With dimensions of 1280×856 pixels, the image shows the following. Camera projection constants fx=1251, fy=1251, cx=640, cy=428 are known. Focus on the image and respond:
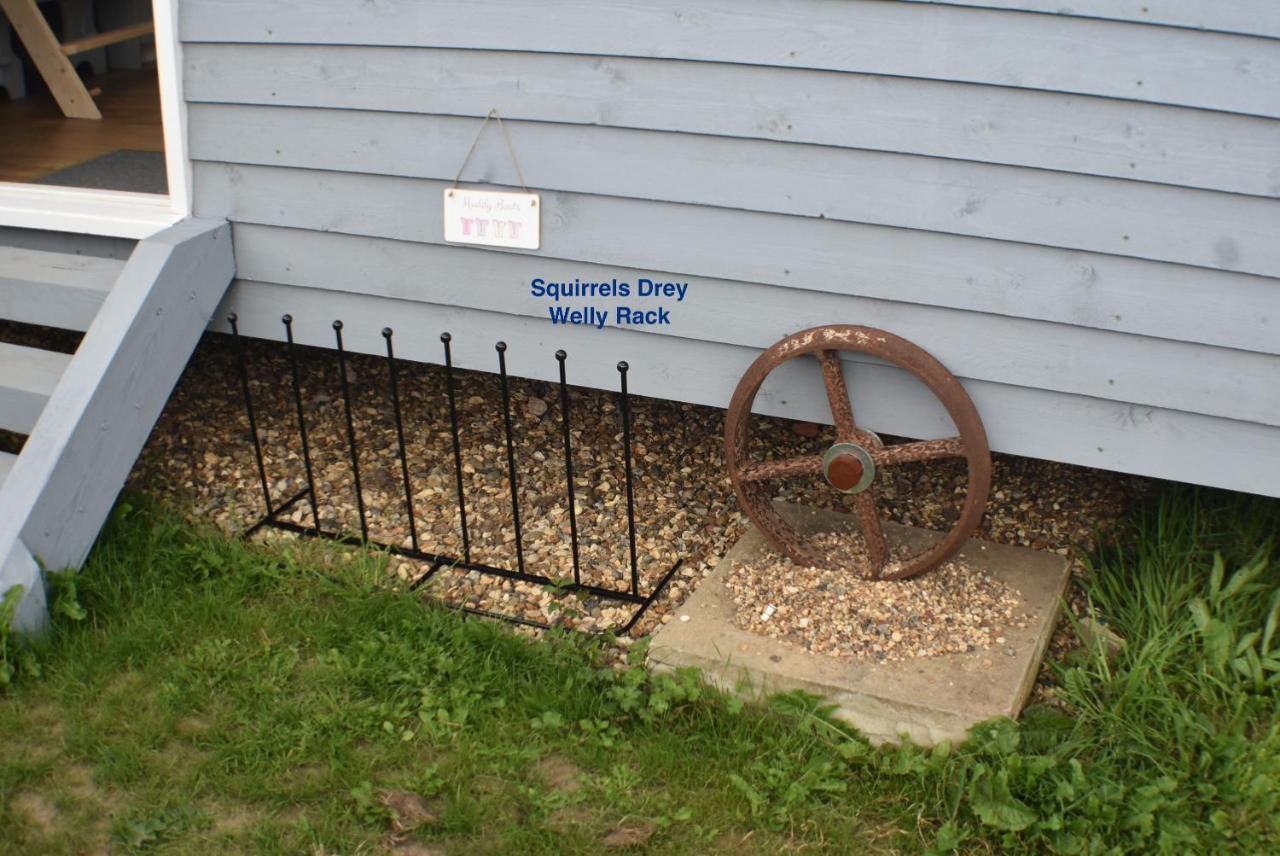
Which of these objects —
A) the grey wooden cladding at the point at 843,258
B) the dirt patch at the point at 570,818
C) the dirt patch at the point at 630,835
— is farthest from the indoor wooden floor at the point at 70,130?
the dirt patch at the point at 630,835

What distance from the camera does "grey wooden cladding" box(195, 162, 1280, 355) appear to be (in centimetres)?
276

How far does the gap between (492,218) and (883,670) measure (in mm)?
1513

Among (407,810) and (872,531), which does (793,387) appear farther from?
(407,810)

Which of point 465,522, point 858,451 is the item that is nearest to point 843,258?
point 858,451

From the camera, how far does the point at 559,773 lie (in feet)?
8.86

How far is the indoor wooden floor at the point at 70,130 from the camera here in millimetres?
4793

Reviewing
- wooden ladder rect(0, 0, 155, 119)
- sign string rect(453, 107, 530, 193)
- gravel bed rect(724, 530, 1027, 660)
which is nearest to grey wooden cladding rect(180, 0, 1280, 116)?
sign string rect(453, 107, 530, 193)

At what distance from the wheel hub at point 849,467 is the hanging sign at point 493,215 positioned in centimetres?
95

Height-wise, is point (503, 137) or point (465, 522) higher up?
point (503, 137)

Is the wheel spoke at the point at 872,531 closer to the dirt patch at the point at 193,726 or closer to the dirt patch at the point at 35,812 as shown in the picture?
the dirt patch at the point at 193,726

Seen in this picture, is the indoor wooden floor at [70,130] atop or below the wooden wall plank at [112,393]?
atop

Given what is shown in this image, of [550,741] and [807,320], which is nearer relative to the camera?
[550,741]

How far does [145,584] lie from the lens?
10.6ft

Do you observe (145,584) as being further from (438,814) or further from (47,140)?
(47,140)
